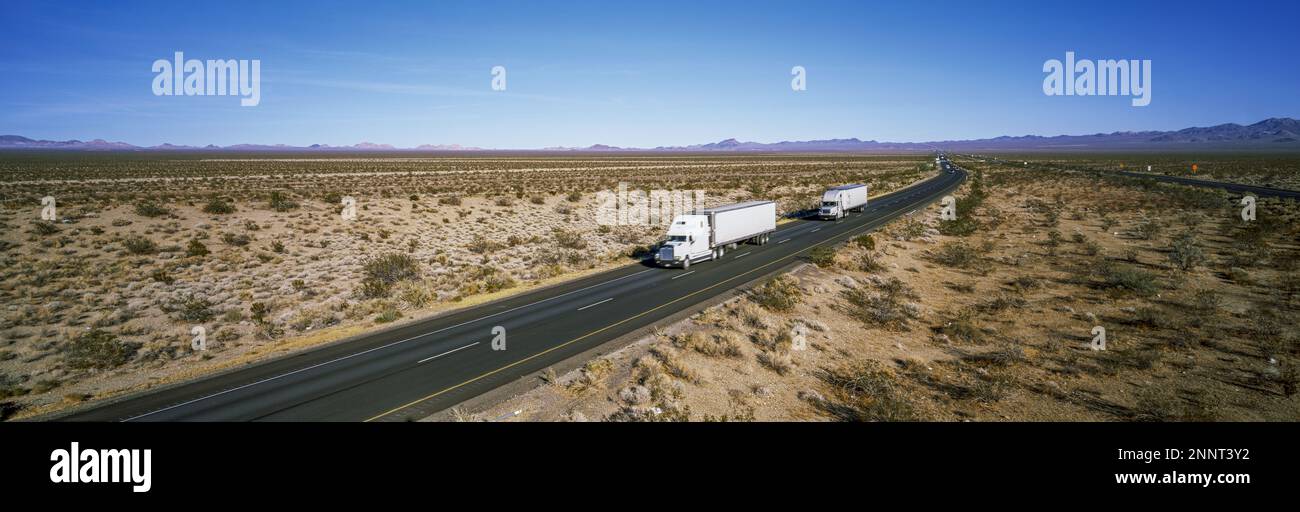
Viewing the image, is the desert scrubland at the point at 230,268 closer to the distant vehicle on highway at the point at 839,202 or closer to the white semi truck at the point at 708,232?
the white semi truck at the point at 708,232

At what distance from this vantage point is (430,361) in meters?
17.1

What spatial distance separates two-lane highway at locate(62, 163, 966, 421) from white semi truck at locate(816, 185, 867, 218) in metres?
25.3

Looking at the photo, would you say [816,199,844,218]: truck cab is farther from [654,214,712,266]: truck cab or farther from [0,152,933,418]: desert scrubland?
[654,214,712,266]: truck cab

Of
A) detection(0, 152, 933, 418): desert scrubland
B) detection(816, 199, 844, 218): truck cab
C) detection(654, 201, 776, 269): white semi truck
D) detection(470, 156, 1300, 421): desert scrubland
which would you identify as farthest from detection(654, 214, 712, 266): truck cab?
detection(816, 199, 844, 218): truck cab

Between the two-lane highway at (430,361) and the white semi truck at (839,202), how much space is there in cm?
2531

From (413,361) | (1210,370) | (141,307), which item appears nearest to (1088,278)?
(1210,370)

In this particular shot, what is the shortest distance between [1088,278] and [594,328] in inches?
933

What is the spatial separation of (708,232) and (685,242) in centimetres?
244

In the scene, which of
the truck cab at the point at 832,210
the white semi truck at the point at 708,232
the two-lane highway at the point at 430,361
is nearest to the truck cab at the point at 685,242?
the white semi truck at the point at 708,232

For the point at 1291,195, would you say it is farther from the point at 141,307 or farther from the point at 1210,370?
the point at 141,307

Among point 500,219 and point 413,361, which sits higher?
point 500,219
